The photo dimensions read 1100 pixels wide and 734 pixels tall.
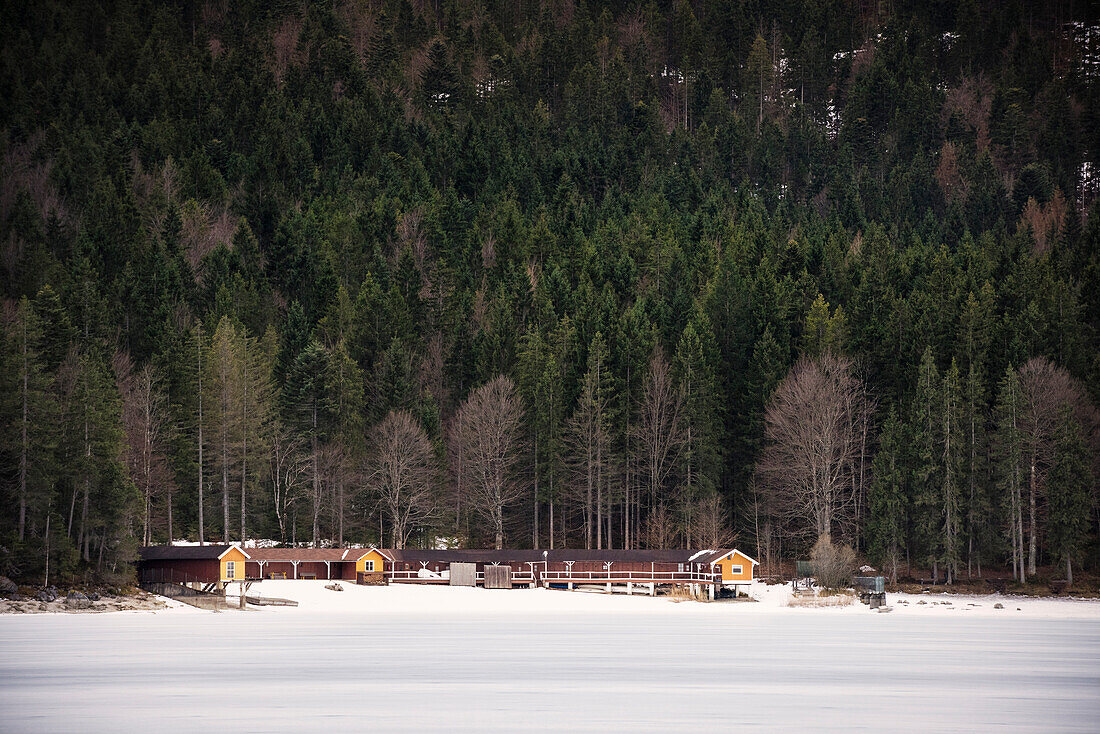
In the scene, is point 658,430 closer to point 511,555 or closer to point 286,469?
point 511,555

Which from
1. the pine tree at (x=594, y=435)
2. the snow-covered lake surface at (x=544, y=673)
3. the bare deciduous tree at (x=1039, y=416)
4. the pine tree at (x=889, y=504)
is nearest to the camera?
the snow-covered lake surface at (x=544, y=673)

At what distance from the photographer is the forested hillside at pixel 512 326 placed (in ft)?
261

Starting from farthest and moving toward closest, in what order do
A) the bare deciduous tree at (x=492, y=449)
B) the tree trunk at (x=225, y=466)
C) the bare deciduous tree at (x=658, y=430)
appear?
the bare deciduous tree at (x=658, y=430)
the bare deciduous tree at (x=492, y=449)
the tree trunk at (x=225, y=466)

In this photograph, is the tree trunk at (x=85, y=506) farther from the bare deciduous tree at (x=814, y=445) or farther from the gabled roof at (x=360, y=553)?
the bare deciduous tree at (x=814, y=445)

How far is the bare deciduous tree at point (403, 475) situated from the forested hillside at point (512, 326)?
28 cm

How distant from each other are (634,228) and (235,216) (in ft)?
118

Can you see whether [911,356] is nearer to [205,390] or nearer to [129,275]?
[205,390]

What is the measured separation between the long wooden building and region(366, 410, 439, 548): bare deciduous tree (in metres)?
3.43

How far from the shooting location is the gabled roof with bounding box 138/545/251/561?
238ft

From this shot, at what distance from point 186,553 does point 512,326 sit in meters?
31.4

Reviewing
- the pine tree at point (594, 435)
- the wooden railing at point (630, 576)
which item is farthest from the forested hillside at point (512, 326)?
the wooden railing at point (630, 576)

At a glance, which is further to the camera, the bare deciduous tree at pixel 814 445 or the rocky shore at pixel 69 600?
the bare deciduous tree at pixel 814 445

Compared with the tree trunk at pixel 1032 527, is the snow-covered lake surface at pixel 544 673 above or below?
below

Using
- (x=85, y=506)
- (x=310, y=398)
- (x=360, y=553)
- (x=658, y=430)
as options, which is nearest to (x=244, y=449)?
(x=310, y=398)
